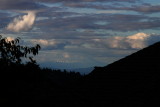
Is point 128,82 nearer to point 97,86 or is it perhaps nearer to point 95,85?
point 97,86

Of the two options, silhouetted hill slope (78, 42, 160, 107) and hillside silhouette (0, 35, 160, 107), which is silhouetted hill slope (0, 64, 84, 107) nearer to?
hillside silhouette (0, 35, 160, 107)

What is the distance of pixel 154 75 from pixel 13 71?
269 inches

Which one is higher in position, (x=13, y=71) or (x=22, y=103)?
(x=13, y=71)

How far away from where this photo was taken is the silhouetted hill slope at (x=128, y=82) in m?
17.8

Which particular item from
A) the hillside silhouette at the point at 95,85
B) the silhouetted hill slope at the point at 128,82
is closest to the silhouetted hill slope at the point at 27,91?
the hillside silhouette at the point at 95,85

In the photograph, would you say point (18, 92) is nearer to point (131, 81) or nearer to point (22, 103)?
point (22, 103)

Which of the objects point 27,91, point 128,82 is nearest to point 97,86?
point 128,82

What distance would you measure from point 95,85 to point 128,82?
192 centimetres

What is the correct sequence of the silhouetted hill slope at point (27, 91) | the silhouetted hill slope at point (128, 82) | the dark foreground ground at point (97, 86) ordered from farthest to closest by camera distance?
the silhouetted hill slope at point (128, 82) → the dark foreground ground at point (97, 86) → the silhouetted hill slope at point (27, 91)

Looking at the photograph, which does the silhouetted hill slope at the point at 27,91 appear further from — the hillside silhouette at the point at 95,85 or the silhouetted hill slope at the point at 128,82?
the silhouetted hill slope at the point at 128,82

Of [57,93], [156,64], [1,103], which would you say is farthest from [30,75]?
[156,64]

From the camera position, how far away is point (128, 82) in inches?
770

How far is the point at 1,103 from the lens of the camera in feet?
49.5

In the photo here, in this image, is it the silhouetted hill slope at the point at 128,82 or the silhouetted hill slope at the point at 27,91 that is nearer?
the silhouetted hill slope at the point at 27,91
